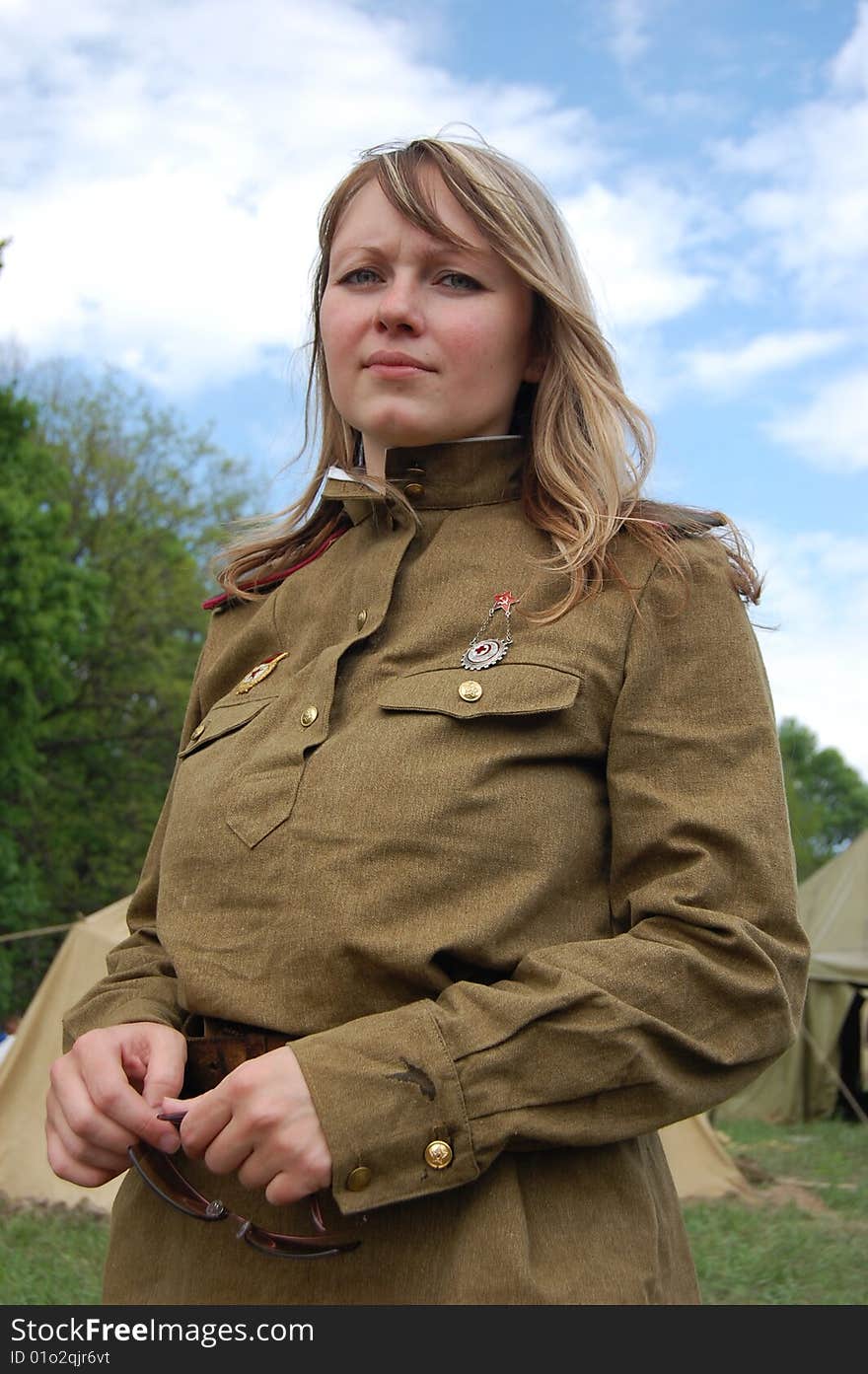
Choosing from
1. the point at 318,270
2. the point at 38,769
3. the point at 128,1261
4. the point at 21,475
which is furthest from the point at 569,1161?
the point at 38,769

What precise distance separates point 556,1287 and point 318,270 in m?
1.40

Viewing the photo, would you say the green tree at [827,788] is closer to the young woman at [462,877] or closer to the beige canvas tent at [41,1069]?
the beige canvas tent at [41,1069]

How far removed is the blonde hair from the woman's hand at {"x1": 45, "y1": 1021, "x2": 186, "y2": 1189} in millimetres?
645

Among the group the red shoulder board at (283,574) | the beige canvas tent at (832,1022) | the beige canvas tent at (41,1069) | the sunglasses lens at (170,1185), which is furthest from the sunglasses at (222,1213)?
the beige canvas tent at (832,1022)

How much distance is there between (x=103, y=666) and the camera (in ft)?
77.0

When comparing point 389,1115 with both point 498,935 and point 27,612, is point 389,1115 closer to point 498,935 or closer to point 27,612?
point 498,935

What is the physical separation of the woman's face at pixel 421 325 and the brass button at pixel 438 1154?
867 millimetres

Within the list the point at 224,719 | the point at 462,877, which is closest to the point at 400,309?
the point at 224,719

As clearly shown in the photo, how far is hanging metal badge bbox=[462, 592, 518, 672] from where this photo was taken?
155cm

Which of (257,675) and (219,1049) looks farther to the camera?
(257,675)

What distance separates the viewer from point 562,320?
1751 mm

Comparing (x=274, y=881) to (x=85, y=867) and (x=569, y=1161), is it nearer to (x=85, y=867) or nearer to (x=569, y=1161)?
(x=569, y=1161)

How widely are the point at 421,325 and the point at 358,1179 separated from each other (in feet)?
3.22

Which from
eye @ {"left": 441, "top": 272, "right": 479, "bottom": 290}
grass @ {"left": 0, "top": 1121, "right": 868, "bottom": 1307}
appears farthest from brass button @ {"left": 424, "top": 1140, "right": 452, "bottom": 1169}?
grass @ {"left": 0, "top": 1121, "right": 868, "bottom": 1307}
